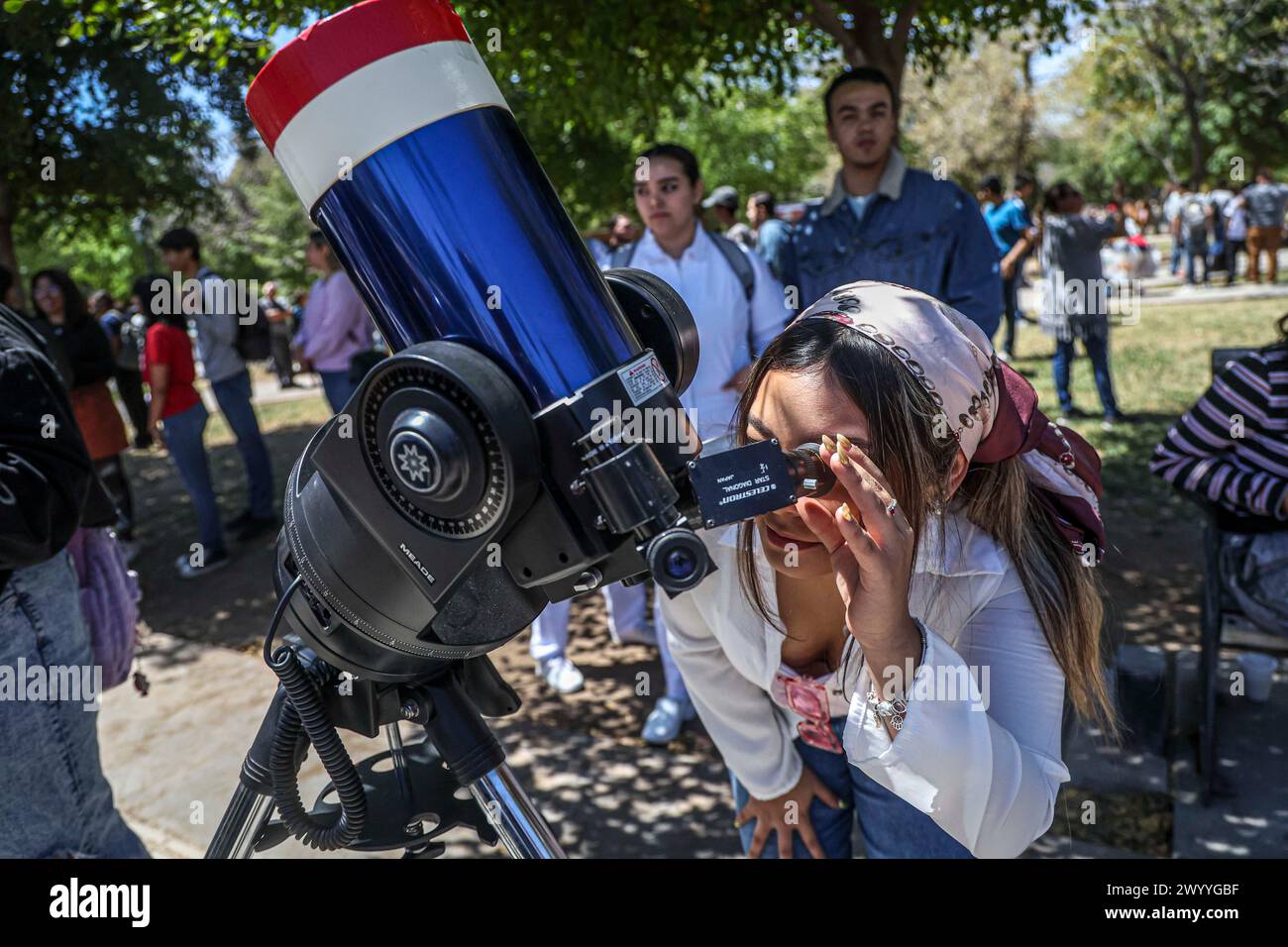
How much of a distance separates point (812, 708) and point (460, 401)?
1050mm

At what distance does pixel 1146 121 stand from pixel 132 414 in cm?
3851

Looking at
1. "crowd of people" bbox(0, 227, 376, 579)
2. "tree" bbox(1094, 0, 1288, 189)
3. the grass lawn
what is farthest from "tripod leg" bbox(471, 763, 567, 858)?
"tree" bbox(1094, 0, 1288, 189)

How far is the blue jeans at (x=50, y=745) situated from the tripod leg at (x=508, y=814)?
A: 1.15 m

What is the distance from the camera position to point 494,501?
3.43 feet

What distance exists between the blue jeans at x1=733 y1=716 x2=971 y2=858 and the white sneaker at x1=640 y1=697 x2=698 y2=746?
1922 mm

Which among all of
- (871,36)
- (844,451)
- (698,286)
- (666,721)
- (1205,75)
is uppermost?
(1205,75)

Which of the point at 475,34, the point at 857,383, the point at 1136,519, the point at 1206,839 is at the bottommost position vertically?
the point at 1206,839

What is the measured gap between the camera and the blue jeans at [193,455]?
6863 mm

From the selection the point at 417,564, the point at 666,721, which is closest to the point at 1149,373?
the point at 666,721

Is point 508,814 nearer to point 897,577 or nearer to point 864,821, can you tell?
point 897,577

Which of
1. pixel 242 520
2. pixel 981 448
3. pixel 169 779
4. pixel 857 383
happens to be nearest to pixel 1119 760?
pixel 981 448

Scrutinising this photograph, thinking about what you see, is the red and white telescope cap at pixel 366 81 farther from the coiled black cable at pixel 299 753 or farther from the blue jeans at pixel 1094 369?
the blue jeans at pixel 1094 369

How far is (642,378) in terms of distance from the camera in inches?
42.9

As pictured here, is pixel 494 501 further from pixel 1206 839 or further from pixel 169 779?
pixel 169 779
